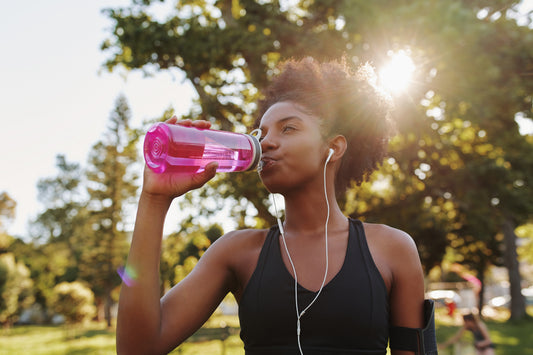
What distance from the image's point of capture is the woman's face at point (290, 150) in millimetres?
1762

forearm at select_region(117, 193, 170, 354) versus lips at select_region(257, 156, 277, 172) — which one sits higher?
lips at select_region(257, 156, 277, 172)

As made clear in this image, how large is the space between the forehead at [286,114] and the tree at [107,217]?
124 feet

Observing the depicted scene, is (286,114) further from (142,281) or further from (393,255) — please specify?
(142,281)

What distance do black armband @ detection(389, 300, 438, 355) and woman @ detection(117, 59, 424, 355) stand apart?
0.03 metres

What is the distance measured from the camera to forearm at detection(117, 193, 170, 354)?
4.91 ft

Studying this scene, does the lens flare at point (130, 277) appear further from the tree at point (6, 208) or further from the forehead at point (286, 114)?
the tree at point (6, 208)

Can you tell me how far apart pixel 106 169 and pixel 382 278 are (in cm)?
4096

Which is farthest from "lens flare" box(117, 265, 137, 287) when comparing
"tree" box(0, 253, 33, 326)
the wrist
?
"tree" box(0, 253, 33, 326)

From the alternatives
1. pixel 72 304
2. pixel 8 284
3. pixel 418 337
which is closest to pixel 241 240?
pixel 418 337

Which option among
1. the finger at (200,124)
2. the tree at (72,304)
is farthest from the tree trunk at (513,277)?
the finger at (200,124)

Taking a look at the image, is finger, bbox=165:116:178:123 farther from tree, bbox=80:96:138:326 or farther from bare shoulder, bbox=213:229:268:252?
tree, bbox=80:96:138:326

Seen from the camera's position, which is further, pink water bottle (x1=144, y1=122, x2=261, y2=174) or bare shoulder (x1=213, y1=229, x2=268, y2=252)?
bare shoulder (x1=213, y1=229, x2=268, y2=252)

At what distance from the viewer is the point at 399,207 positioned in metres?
12.4

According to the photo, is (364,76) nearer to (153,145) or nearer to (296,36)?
(153,145)
